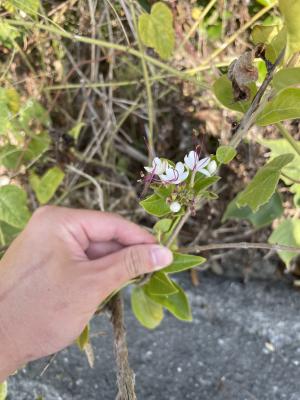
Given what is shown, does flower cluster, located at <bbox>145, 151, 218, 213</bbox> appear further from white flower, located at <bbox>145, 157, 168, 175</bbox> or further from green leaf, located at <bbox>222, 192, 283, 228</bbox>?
green leaf, located at <bbox>222, 192, 283, 228</bbox>

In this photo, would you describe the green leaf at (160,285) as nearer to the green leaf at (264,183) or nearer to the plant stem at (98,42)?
the green leaf at (264,183)

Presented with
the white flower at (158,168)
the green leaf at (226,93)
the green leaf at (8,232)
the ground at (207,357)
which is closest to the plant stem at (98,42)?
the green leaf at (226,93)

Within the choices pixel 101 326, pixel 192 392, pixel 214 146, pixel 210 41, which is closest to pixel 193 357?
pixel 192 392

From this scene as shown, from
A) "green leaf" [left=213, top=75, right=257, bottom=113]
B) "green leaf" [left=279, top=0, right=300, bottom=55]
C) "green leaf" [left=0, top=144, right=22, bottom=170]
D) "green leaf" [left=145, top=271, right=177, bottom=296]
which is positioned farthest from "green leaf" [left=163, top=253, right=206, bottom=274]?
"green leaf" [left=0, top=144, right=22, bottom=170]

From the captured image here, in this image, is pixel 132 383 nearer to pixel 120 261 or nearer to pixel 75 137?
pixel 120 261

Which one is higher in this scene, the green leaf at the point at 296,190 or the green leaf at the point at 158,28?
the green leaf at the point at 158,28

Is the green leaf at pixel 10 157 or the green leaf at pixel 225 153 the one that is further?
the green leaf at pixel 10 157
